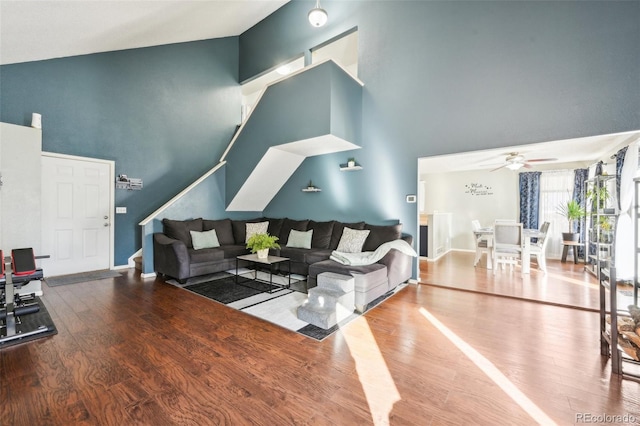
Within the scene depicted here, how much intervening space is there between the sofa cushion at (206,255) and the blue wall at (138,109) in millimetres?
1969

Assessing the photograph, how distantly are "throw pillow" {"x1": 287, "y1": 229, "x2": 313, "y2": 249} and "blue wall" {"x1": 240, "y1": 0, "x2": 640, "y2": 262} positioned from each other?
0.72 m

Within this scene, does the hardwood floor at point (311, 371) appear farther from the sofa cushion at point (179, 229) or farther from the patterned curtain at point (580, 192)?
the patterned curtain at point (580, 192)

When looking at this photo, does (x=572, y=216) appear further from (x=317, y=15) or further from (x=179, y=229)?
(x=179, y=229)

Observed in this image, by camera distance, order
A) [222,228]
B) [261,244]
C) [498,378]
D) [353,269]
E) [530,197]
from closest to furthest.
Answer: [498,378] → [353,269] → [261,244] → [222,228] → [530,197]

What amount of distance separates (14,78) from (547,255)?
11.1 metres

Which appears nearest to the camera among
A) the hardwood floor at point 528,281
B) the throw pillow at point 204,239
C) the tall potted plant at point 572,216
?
the hardwood floor at point 528,281

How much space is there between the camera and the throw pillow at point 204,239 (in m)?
5.06

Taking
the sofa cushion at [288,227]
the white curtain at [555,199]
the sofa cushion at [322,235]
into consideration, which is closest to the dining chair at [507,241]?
the white curtain at [555,199]

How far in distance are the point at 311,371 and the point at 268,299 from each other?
67.7 inches

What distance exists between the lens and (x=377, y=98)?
498cm

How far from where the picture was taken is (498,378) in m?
2.00

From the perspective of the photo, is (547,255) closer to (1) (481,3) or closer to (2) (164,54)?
(1) (481,3)

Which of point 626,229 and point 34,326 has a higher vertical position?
point 626,229

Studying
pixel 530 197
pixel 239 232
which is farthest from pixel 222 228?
pixel 530 197
